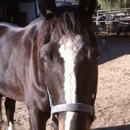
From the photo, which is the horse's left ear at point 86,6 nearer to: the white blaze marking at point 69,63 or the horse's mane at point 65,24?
the horse's mane at point 65,24

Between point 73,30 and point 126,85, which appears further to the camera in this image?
point 126,85

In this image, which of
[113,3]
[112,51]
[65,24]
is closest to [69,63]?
[65,24]

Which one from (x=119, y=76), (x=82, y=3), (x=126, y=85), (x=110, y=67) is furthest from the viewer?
(x=110, y=67)

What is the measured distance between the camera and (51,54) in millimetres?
1437

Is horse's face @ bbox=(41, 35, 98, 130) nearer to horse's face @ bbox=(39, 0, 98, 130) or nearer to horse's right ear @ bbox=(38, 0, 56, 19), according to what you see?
horse's face @ bbox=(39, 0, 98, 130)

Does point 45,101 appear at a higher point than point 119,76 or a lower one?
higher

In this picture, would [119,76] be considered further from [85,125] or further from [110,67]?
[85,125]

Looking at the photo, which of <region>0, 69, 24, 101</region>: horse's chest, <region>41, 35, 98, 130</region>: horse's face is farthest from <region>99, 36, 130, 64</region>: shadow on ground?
<region>41, 35, 98, 130</region>: horse's face

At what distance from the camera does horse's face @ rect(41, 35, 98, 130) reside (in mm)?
1331

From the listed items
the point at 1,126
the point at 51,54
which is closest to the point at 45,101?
the point at 51,54

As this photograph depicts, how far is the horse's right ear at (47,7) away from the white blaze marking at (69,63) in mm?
250

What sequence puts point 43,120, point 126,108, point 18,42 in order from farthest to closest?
point 126,108, point 18,42, point 43,120

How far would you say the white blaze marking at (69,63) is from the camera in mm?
1328

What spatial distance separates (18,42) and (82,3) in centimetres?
91
